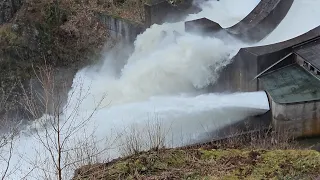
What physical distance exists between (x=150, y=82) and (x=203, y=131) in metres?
4.29

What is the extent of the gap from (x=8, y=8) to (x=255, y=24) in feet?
46.2

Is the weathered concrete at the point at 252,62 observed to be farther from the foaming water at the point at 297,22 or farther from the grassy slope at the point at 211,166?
the grassy slope at the point at 211,166

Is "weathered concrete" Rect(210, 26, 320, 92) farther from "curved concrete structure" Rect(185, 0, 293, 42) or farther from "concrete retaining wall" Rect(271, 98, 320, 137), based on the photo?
"curved concrete structure" Rect(185, 0, 293, 42)

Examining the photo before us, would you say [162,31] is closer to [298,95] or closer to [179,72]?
[179,72]

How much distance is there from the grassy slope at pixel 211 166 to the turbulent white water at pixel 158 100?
2.44m

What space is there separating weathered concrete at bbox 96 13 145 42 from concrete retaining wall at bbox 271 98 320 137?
31.8 feet

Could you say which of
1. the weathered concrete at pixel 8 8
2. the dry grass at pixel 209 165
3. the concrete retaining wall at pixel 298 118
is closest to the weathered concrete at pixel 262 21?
the concrete retaining wall at pixel 298 118

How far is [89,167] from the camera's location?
8.26m

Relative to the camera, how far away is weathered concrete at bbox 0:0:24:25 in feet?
78.2

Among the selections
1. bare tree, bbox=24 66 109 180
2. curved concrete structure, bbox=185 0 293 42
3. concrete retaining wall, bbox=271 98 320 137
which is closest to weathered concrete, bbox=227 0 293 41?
curved concrete structure, bbox=185 0 293 42

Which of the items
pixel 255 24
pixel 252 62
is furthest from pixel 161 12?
pixel 252 62

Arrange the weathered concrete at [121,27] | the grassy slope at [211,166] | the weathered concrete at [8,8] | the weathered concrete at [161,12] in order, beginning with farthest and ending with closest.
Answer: the weathered concrete at [8,8] < the weathered concrete at [121,27] < the weathered concrete at [161,12] < the grassy slope at [211,166]

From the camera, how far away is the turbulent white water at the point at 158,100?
43.6ft

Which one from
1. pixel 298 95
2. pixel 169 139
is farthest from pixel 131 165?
pixel 298 95
